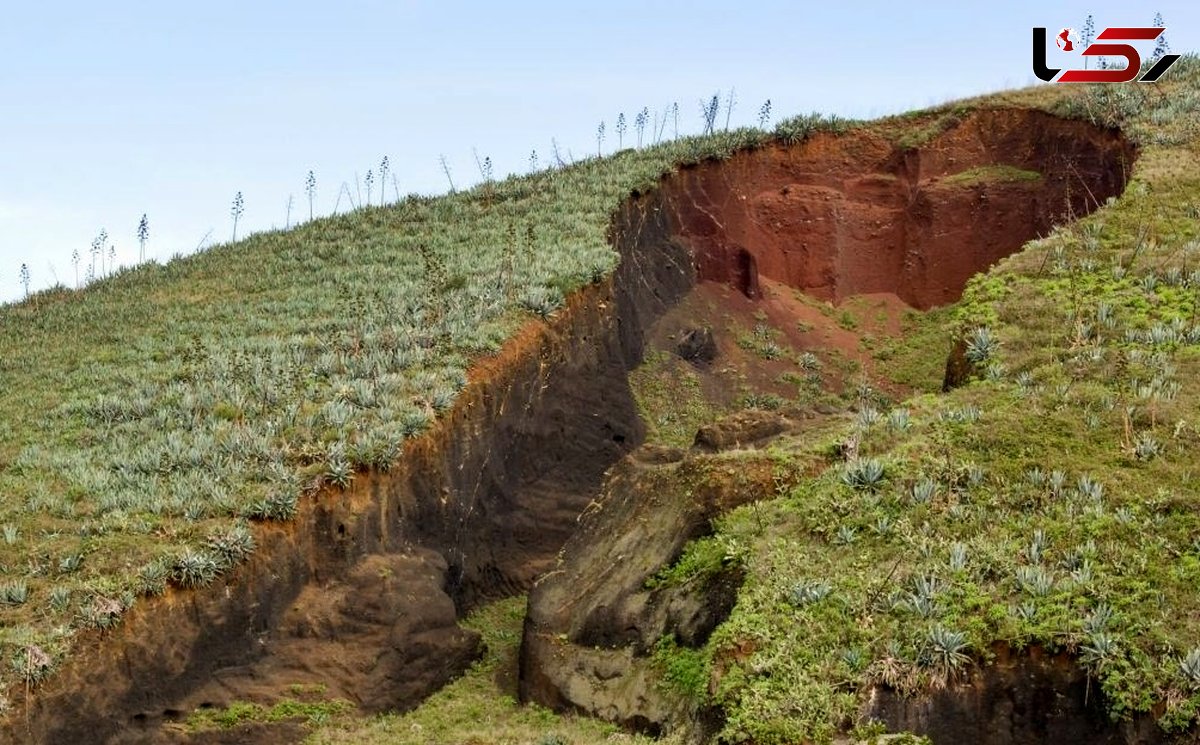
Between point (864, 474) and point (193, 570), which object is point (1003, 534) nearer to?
point (864, 474)

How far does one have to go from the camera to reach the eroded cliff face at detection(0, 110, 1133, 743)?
544 inches

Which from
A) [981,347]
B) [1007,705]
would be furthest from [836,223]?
[1007,705]

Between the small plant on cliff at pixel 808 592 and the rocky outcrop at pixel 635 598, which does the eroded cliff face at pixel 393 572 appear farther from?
the small plant on cliff at pixel 808 592

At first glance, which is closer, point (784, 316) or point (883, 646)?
point (883, 646)

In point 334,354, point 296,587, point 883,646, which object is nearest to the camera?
point 883,646

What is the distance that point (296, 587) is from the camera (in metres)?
15.1

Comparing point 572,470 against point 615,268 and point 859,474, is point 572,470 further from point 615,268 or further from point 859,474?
point 859,474

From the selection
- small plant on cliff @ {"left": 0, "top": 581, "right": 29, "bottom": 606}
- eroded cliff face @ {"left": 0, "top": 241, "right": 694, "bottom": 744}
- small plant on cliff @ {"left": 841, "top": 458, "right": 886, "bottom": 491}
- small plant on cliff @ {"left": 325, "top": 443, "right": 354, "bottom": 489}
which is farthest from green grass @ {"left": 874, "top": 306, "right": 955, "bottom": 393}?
small plant on cliff @ {"left": 0, "top": 581, "right": 29, "bottom": 606}

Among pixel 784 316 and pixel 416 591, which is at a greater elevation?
pixel 784 316

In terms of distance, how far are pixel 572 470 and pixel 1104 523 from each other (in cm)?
933

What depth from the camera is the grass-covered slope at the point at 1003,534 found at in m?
10.9

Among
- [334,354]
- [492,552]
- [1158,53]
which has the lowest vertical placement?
[492,552]

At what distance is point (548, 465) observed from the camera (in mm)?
19656

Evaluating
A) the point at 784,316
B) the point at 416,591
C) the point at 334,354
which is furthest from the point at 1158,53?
the point at 416,591
